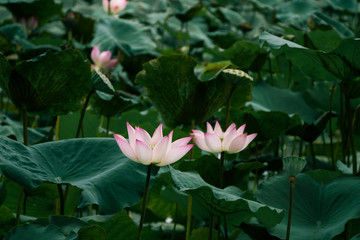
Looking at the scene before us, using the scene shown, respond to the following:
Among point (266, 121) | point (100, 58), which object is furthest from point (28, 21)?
point (266, 121)

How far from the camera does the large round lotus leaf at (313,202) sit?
88 cm

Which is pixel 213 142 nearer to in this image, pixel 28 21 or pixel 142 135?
pixel 142 135

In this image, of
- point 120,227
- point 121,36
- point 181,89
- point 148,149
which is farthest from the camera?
point 121,36

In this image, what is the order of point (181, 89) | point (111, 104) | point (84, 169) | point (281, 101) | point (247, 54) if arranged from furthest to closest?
point (247, 54)
point (281, 101)
point (111, 104)
point (181, 89)
point (84, 169)

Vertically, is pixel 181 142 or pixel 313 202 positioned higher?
pixel 181 142

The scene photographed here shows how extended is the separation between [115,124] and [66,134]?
0.14 meters

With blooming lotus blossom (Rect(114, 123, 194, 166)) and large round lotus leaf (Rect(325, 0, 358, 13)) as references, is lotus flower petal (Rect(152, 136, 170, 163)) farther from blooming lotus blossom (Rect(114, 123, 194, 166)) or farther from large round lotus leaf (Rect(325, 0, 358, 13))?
large round lotus leaf (Rect(325, 0, 358, 13))

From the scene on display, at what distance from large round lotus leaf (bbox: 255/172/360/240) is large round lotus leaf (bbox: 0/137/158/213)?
27 centimetres

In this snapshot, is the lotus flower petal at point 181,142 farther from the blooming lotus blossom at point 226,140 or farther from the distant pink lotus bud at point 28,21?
the distant pink lotus bud at point 28,21

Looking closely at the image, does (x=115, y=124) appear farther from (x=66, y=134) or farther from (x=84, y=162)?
(x=84, y=162)

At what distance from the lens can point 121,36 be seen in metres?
2.02

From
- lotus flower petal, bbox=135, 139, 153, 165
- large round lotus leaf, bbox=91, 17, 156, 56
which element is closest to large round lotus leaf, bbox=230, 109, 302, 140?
lotus flower petal, bbox=135, 139, 153, 165

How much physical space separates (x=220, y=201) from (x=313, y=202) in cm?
28

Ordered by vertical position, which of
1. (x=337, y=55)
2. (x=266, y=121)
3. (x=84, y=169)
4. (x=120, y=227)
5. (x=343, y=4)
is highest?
(x=343, y=4)
